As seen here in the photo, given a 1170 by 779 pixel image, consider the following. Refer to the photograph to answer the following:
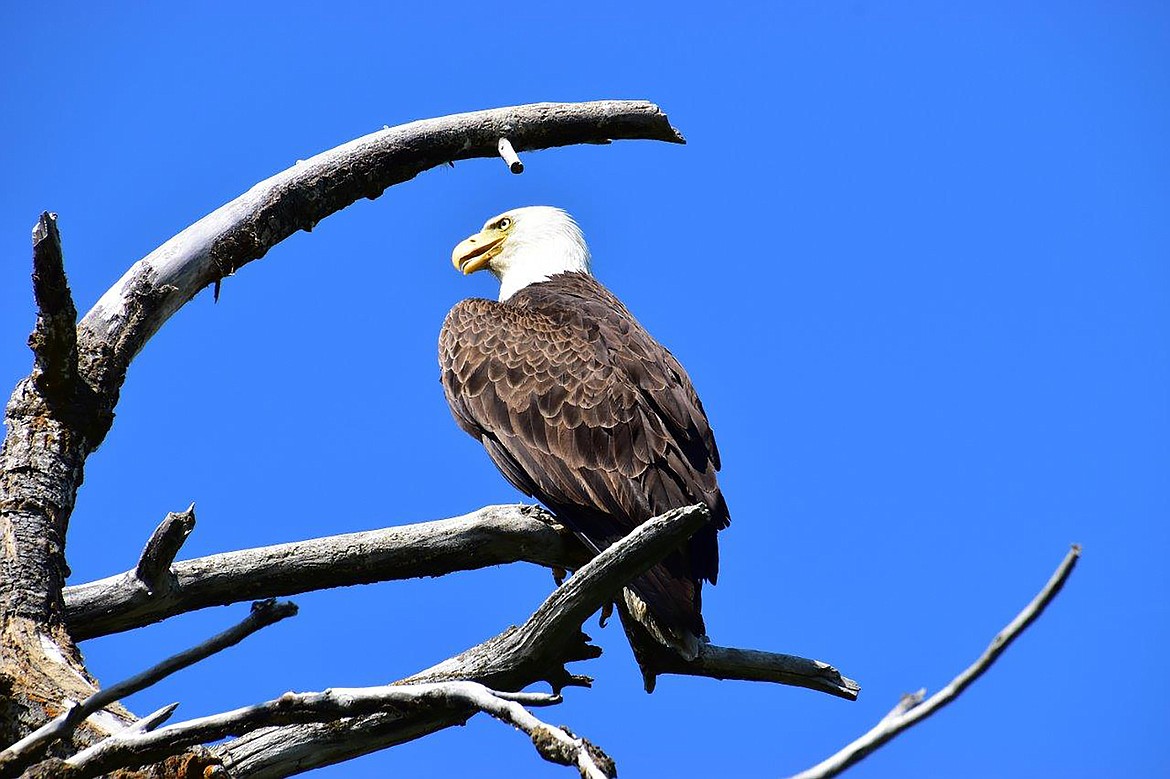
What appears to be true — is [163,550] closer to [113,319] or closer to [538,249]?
[113,319]

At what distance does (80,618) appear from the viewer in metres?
4.81

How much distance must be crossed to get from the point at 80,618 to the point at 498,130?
8.73 feet

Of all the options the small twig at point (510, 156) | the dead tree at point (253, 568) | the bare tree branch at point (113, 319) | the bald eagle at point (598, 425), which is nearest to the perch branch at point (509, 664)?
the dead tree at point (253, 568)

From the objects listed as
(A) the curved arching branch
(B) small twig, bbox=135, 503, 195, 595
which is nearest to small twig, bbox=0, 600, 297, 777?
(B) small twig, bbox=135, 503, 195, 595

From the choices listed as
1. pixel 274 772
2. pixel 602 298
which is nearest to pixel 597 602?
pixel 274 772

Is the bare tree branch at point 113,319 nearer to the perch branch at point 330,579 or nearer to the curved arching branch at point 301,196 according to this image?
the curved arching branch at point 301,196

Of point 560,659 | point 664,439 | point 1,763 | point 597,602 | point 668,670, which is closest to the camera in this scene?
point 1,763

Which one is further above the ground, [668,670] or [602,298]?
[602,298]

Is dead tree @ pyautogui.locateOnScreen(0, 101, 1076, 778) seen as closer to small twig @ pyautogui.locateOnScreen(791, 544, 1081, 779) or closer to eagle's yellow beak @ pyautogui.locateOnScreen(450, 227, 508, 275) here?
small twig @ pyautogui.locateOnScreen(791, 544, 1081, 779)

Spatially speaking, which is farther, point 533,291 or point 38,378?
point 533,291

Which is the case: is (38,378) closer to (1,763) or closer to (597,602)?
(1,763)

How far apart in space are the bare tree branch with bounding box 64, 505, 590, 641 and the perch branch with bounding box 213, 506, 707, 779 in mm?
934

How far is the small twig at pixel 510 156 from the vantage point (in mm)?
5457

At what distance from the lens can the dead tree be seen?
3248 mm
